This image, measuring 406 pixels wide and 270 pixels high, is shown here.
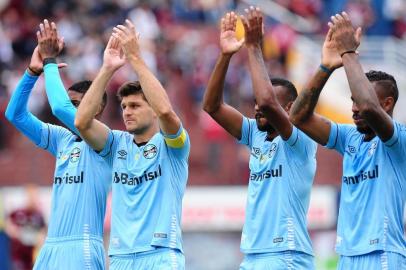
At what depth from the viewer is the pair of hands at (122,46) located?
10.4 meters

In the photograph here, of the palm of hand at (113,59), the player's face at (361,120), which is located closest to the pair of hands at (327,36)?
the player's face at (361,120)

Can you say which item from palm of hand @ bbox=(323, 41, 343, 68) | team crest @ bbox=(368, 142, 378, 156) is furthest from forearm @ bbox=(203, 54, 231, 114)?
team crest @ bbox=(368, 142, 378, 156)

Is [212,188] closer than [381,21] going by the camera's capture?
Yes

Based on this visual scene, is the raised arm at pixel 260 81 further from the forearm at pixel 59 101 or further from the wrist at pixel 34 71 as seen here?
the wrist at pixel 34 71

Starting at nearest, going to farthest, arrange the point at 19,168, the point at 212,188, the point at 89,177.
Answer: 1. the point at 89,177
2. the point at 212,188
3. the point at 19,168

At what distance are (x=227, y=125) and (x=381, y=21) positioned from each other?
1988cm

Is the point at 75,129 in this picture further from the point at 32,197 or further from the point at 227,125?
the point at 32,197

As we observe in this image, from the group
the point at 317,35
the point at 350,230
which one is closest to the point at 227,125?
the point at 350,230

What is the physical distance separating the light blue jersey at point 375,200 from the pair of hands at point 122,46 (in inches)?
85.6

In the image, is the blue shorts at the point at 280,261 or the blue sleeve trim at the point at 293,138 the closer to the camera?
the blue shorts at the point at 280,261

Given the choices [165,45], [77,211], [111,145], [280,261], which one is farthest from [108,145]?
[165,45]

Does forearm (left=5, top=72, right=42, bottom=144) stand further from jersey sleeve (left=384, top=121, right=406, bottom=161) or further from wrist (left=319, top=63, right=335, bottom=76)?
jersey sleeve (left=384, top=121, right=406, bottom=161)

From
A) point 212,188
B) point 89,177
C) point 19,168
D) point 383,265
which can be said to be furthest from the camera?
point 19,168

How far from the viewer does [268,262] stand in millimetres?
10117
